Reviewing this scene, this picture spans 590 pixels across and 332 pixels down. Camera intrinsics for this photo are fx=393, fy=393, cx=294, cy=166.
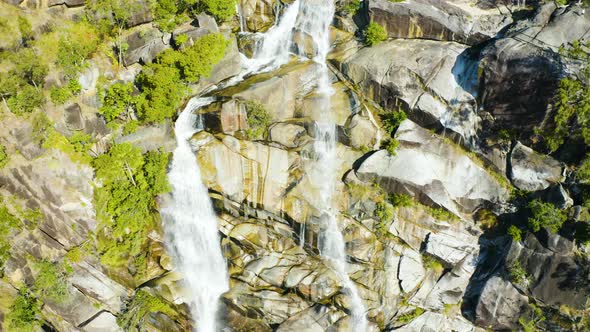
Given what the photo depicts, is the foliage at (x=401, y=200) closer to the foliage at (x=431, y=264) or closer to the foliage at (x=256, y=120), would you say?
the foliage at (x=431, y=264)

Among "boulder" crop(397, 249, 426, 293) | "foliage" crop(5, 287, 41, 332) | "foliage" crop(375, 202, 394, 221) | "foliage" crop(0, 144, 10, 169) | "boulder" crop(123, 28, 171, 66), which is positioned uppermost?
"boulder" crop(123, 28, 171, 66)

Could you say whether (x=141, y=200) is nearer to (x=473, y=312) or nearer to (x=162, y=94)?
(x=162, y=94)

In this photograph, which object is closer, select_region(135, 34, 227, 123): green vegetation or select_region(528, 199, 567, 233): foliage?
select_region(528, 199, 567, 233): foliage

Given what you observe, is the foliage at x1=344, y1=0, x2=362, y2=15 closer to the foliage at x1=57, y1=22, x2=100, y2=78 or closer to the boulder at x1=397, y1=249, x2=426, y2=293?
the boulder at x1=397, y1=249, x2=426, y2=293

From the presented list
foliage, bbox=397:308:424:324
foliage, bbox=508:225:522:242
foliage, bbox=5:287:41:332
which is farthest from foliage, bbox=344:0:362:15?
foliage, bbox=5:287:41:332

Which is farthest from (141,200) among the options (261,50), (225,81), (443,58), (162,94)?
(443,58)
